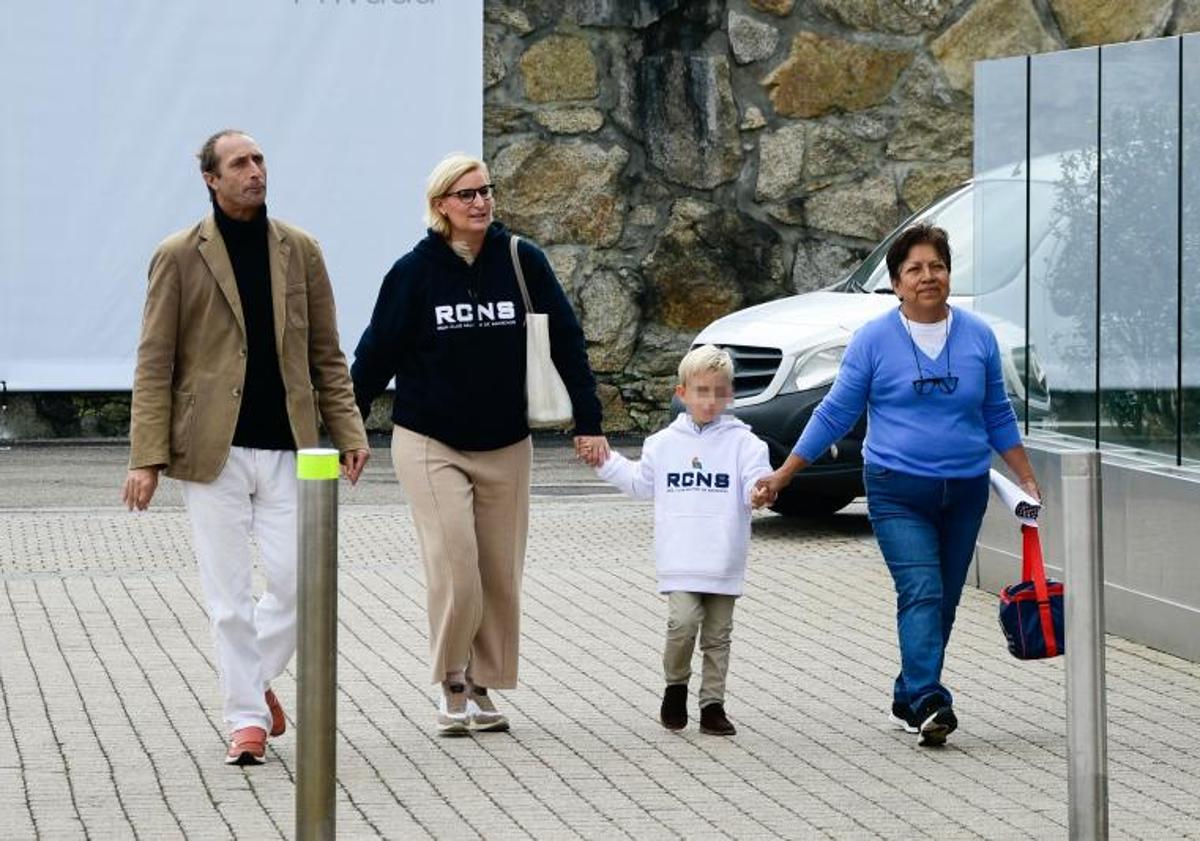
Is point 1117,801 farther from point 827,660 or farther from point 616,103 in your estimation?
point 616,103

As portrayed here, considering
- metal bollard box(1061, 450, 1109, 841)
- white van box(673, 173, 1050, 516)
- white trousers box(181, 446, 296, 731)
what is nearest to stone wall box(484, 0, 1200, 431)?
white van box(673, 173, 1050, 516)

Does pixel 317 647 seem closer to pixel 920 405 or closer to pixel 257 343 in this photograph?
pixel 257 343

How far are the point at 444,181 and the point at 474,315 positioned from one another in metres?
0.43

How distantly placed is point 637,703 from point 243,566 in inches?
61.9

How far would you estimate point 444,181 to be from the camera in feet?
27.3

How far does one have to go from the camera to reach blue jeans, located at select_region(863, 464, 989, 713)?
8188mm

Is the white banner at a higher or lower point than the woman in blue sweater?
higher

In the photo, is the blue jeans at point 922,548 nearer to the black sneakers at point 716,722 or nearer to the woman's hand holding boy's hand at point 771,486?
the woman's hand holding boy's hand at point 771,486

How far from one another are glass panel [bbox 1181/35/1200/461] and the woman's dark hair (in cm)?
179

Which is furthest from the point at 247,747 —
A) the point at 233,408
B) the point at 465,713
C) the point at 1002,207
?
the point at 1002,207

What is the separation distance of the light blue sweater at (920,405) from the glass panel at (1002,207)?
284 centimetres

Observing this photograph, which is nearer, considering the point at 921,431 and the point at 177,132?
the point at 921,431

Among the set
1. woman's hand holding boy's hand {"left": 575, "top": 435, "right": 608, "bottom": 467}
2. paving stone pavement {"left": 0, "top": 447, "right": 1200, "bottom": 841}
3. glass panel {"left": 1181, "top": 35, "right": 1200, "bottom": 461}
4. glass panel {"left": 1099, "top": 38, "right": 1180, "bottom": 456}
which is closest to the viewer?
paving stone pavement {"left": 0, "top": 447, "right": 1200, "bottom": 841}

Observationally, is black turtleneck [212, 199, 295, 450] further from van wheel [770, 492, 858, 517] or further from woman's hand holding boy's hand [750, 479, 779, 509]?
van wheel [770, 492, 858, 517]
